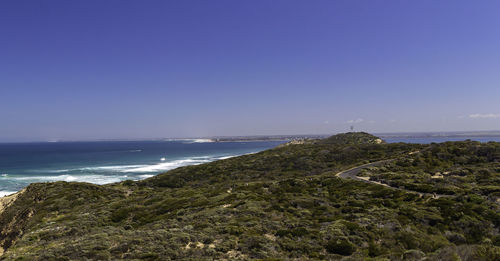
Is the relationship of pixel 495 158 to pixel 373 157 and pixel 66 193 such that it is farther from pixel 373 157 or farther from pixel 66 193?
pixel 66 193

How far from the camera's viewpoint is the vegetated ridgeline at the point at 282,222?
12297mm

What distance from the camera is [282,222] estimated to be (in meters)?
16.6

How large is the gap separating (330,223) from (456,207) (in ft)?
31.9

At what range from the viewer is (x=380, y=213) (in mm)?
17031

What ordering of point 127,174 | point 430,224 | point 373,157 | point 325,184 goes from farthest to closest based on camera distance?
point 127,174 → point 373,157 → point 325,184 → point 430,224

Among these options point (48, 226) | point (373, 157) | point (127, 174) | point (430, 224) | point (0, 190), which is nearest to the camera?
point (430, 224)

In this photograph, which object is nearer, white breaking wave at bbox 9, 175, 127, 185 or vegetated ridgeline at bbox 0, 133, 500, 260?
vegetated ridgeline at bbox 0, 133, 500, 260

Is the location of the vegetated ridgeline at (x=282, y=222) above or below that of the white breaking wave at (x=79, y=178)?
above

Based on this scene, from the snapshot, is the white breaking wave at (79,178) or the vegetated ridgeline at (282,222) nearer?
the vegetated ridgeline at (282,222)

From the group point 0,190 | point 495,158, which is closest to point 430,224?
point 495,158

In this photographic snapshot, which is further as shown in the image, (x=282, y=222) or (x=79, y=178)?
(x=79, y=178)

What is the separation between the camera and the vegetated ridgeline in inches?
484

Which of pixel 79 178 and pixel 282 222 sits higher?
pixel 282 222

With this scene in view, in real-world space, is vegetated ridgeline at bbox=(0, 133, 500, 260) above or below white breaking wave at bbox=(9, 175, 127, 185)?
above
